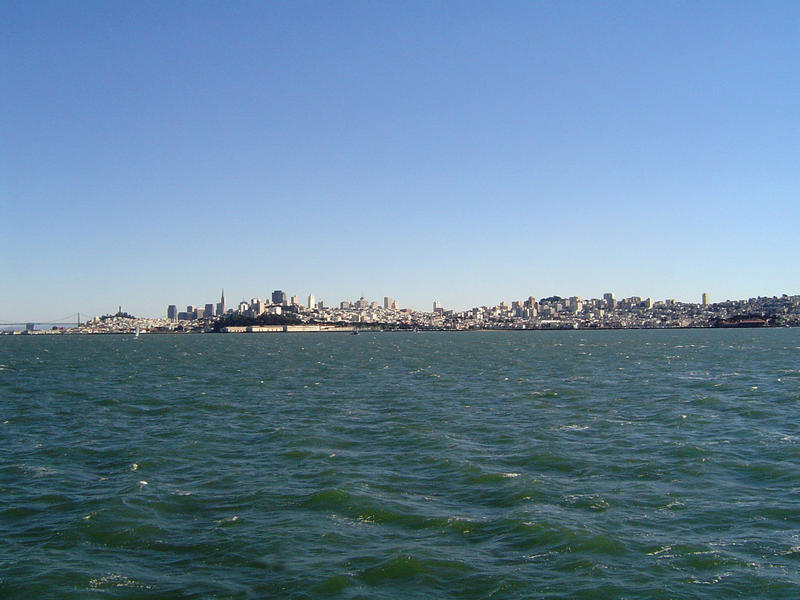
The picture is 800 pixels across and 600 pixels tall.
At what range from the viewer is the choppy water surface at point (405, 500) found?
39.0 feet

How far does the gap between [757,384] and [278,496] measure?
38.3 meters

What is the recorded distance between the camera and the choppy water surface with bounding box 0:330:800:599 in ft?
39.0

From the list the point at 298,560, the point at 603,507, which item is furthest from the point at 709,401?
the point at 298,560

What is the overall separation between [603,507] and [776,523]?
12.2ft

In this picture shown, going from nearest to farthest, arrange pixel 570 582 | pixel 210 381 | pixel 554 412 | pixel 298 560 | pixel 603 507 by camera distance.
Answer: pixel 570 582 < pixel 298 560 < pixel 603 507 < pixel 554 412 < pixel 210 381

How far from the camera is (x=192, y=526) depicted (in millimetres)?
14852

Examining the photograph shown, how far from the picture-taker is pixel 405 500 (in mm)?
16797

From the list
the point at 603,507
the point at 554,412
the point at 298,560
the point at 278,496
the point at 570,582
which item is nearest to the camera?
the point at 570,582

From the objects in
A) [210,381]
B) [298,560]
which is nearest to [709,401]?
[298,560]

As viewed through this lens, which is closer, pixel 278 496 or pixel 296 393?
pixel 278 496

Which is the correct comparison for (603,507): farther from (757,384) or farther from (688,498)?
(757,384)

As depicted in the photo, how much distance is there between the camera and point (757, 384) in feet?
145

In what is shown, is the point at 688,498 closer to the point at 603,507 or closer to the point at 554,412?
the point at 603,507

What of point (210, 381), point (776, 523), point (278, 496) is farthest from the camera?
point (210, 381)
